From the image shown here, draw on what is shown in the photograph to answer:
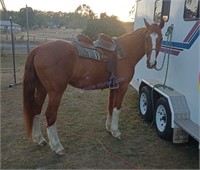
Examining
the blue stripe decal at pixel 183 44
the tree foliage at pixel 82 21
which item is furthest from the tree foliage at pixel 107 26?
the blue stripe decal at pixel 183 44

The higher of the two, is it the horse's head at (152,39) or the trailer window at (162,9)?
the trailer window at (162,9)

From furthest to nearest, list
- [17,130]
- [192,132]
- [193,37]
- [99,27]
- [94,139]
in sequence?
[99,27] < [17,130] < [94,139] < [193,37] < [192,132]

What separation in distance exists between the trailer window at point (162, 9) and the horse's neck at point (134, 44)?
2.00 ft

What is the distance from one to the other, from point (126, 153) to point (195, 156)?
0.98 meters

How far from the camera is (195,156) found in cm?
390

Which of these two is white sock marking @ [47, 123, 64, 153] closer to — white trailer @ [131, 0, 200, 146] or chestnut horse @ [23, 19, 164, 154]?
chestnut horse @ [23, 19, 164, 154]

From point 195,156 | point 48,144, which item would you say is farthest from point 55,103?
point 195,156

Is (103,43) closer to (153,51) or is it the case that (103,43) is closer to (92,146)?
(153,51)

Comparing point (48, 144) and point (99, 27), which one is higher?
point (99, 27)

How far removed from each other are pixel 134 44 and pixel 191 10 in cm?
111

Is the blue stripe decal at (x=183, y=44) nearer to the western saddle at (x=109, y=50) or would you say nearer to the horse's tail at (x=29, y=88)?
the western saddle at (x=109, y=50)

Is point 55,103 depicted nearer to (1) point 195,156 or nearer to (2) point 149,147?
(2) point 149,147

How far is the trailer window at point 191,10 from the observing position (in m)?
3.75

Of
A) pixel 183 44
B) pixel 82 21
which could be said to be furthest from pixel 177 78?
pixel 82 21
